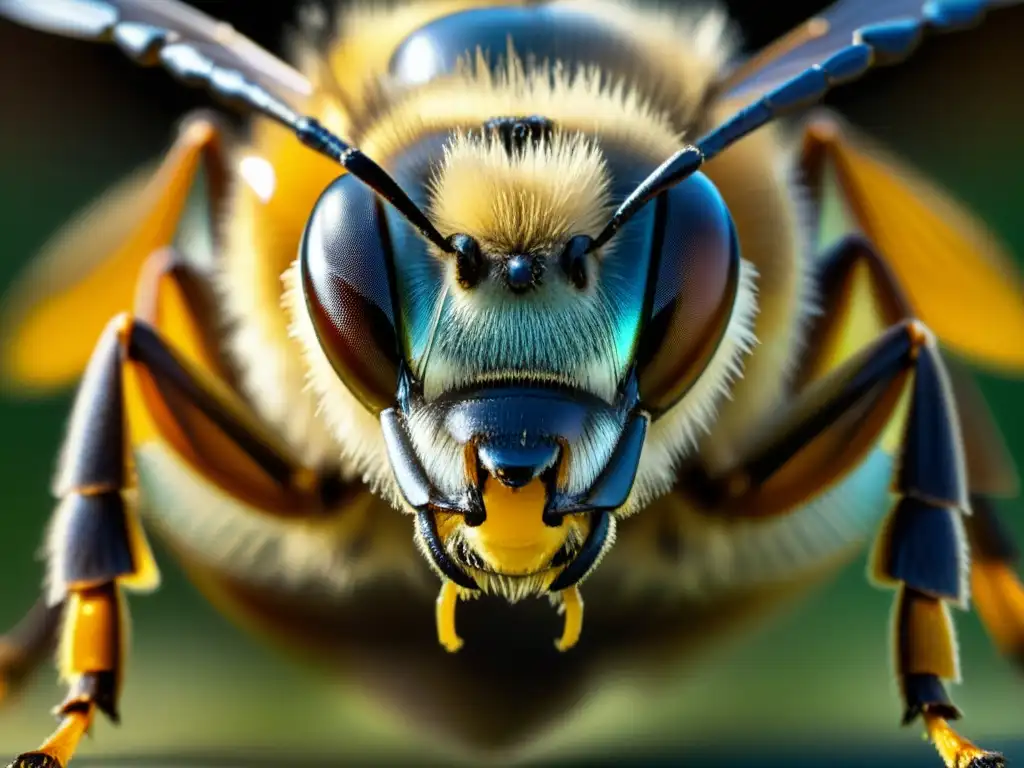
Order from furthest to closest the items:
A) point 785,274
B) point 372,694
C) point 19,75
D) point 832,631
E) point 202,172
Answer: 1. point 19,75
2. point 832,631
3. point 202,172
4. point 372,694
5. point 785,274

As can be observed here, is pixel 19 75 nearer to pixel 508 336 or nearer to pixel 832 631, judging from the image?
pixel 832 631

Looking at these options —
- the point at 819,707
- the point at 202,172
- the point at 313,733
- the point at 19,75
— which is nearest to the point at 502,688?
the point at 313,733

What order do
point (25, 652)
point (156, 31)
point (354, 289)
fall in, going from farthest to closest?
1. point (25, 652)
2. point (156, 31)
3. point (354, 289)

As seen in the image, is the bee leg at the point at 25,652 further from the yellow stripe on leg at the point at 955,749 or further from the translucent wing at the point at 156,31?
the yellow stripe on leg at the point at 955,749

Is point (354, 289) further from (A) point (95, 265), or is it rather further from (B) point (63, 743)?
(A) point (95, 265)

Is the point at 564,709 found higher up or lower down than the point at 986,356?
lower down

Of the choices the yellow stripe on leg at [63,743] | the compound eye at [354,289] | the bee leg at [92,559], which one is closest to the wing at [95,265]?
the bee leg at [92,559]

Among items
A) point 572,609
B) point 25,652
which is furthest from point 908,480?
point 25,652
